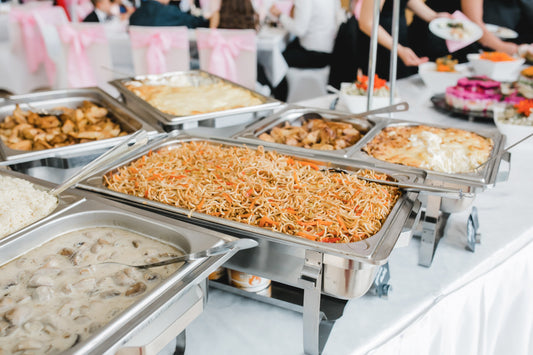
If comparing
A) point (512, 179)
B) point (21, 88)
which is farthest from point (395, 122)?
point (21, 88)

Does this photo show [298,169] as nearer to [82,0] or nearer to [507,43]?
[507,43]

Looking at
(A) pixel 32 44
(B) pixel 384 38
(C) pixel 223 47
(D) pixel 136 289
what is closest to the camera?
(D) pixel 136 289

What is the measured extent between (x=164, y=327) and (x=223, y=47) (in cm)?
324

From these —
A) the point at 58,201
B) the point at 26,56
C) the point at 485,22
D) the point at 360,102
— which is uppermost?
the point at 485,22

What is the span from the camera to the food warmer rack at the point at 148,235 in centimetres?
66

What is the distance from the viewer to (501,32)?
3.99 meters

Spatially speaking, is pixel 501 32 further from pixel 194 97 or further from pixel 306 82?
pixel 194 97

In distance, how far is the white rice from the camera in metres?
0.97

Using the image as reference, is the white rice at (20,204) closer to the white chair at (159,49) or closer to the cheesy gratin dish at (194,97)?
the cheesy gratin dish at (194,97)

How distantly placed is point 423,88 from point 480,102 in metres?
0.68

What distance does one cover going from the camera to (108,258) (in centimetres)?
92

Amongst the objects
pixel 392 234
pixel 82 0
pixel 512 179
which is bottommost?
pixel 512 179

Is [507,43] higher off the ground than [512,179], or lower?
higher

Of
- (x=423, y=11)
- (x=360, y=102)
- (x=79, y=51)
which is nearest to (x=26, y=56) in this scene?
(x=79, y=51)
